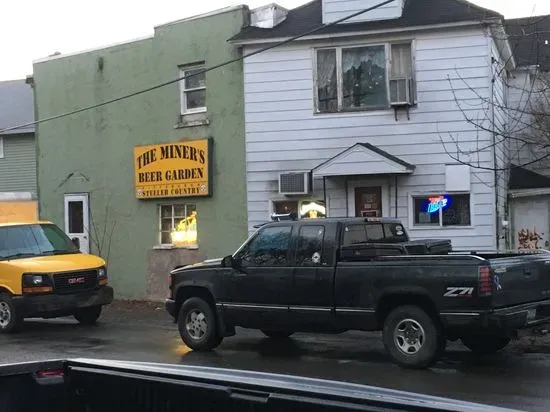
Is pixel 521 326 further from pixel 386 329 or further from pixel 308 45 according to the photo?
pixel 308 45

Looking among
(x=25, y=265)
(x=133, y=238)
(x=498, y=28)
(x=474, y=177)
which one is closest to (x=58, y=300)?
(x=25, y=265)

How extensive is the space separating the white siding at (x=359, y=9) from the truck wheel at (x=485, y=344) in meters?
7.30

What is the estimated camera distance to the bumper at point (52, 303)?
13.0 metres

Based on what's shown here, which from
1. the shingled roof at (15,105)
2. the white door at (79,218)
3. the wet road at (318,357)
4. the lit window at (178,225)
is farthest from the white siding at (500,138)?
the shingled roof at (15,105)

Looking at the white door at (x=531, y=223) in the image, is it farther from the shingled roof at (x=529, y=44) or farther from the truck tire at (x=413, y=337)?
the truck tire at (x=413, y=337)

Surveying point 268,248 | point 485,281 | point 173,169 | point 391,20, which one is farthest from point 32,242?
point 485,281

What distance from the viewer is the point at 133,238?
57.5 ft

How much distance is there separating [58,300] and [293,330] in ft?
17.0

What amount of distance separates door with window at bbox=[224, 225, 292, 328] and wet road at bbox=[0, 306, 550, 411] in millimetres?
569

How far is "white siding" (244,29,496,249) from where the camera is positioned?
14.2 m

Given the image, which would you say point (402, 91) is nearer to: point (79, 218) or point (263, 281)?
point (263, 281)

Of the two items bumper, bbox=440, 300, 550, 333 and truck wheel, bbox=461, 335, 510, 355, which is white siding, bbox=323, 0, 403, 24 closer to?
truck wheel, bbox=461, 335, 510, 355

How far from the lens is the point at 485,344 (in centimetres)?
984

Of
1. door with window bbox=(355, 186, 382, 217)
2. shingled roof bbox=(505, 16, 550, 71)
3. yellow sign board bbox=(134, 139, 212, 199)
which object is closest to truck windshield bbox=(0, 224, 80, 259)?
yellow sign board bbox=(134, 139, 212, 199)
